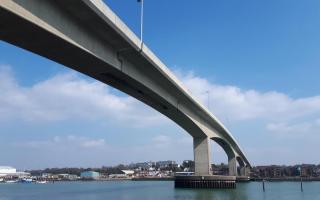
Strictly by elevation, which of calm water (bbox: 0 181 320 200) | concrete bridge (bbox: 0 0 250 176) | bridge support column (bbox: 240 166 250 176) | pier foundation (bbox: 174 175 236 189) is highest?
concrete bridge (bbox: 0 0 250 176)

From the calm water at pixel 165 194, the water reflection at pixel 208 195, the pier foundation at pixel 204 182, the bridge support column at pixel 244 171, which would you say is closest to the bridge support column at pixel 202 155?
the pier foundation at pixel 204 182

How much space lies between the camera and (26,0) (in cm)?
1964

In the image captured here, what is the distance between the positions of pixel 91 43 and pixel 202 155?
4868cm

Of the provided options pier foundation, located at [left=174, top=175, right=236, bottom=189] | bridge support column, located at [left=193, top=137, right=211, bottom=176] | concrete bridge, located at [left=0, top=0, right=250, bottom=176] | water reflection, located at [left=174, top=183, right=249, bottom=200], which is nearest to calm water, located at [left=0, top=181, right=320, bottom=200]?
Answer: water reflection, located at [left=174, top=183, right=249, bottom=200]

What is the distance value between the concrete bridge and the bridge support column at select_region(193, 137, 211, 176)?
2335 cm

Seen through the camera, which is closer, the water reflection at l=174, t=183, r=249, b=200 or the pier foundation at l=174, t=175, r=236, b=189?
the water reflection at l=174, t=183, r=249, b=200

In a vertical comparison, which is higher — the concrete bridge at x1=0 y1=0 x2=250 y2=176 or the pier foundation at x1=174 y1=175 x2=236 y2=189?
the concrete bridge at x1=0 y1=0 x2=250 y2=176

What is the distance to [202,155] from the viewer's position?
71938mm

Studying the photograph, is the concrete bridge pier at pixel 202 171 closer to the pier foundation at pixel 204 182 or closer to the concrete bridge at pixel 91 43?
the pier foundation at pixel 204 182

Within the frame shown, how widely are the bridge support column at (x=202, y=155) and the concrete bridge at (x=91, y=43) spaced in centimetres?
2335

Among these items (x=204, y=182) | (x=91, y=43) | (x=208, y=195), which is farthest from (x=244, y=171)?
(x=91, y=43)

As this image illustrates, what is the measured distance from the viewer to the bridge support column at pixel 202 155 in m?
71.2

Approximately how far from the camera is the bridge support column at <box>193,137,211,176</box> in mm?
71250

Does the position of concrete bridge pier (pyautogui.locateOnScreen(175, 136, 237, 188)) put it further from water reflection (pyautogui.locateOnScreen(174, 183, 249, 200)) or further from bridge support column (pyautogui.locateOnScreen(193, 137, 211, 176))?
water reflection (pyautogui.locateOnScreen(174, 183, 249, 200))
